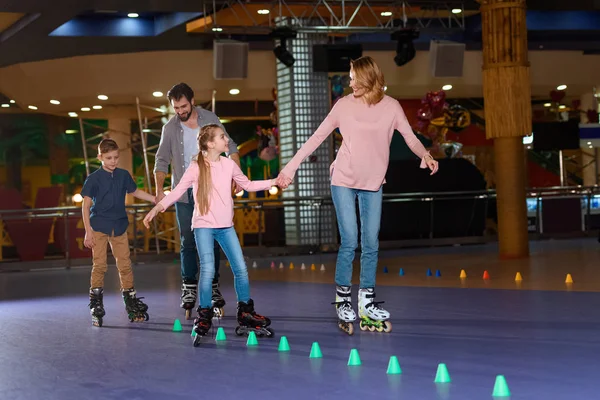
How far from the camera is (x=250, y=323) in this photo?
20.0 feet

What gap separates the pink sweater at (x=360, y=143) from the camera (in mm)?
6016

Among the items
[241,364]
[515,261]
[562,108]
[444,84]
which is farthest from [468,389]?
[562,108]

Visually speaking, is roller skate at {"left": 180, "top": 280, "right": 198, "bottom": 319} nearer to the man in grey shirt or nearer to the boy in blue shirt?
→ the man in grey shirt

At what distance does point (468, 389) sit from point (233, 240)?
7.87 ft

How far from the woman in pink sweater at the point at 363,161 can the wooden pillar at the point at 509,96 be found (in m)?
6.12

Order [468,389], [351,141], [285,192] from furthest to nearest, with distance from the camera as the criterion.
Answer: [285,192], [351,141], [468,389]

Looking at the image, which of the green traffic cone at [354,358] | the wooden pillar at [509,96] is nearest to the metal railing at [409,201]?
the wooden pillar at [509,96]

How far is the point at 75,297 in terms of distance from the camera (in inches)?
390

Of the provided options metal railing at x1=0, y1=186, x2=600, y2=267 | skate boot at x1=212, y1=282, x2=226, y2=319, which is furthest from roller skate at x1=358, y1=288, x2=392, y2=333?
metal railing at x1=0, y1=186, x2=600, y2=267

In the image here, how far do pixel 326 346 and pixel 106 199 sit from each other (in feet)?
8.17

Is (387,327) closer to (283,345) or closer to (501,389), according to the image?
(283,345)

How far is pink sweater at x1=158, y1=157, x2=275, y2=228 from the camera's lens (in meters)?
6.07

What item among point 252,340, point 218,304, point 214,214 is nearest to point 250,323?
point 252,340

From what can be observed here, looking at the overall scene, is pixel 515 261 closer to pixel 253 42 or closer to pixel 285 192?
pixel 285 192
